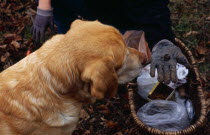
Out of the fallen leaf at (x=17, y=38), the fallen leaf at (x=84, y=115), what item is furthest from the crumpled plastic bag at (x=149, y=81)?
the fallen leaf at (x=17, y=38)

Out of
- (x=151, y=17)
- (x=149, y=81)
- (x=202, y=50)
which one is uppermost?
(x=151, y=17)

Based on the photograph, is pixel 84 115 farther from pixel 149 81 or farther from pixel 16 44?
pixel 16 44

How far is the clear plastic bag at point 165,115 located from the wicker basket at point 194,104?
0.45 ft

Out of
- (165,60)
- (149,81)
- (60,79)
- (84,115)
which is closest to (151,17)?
(165,60)

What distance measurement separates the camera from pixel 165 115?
145 inches

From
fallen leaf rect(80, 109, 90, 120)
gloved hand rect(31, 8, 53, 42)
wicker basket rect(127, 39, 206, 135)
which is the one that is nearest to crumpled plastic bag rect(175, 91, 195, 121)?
wicker basket rect(127, 39, 206, 135)

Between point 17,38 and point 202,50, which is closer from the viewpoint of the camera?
point 202,50

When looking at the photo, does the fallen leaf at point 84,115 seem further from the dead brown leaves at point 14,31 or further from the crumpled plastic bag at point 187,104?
the dead brown leaves at point 14,31

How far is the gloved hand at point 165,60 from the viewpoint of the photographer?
11.2ft

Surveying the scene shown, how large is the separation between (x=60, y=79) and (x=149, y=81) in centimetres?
157

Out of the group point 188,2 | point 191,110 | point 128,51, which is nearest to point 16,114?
point 128,51

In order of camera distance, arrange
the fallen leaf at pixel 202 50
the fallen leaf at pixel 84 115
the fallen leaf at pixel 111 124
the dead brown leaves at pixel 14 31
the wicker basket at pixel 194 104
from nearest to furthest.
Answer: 1. the wicker basket at pixel 194 104
2. the fallen leaf at pixel 111 124
3. the fallen leaf at pixel 84 115
4. the fallen leaf at pixel 202 50
5. the dead brown leaves at pixel 14 31

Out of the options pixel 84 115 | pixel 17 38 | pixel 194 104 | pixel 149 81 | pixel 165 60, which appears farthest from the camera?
pixel 17 38

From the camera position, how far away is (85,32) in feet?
9.11
